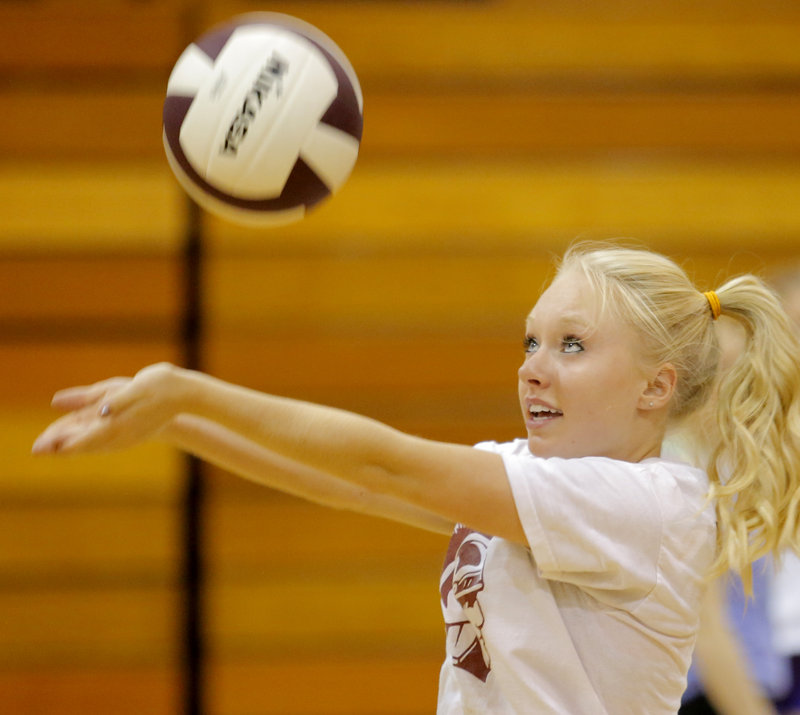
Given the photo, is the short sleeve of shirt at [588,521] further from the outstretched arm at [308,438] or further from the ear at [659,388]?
the ear at [659,388]

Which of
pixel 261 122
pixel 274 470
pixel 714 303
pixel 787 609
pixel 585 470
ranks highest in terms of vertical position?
pixel 261 122

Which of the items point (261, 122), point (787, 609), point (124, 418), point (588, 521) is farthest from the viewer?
point (787, 609)

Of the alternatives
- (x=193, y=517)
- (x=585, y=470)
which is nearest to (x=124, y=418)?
(x=585, y=470)

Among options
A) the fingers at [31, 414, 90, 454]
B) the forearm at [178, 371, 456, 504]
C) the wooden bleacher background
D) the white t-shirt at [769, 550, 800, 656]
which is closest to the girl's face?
the forearm at [178, 371, 456, 504]

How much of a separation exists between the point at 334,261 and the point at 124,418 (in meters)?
2.53

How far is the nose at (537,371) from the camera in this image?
164 centimetres

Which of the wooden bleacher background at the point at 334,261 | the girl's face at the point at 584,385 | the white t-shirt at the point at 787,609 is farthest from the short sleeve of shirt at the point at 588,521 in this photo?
the wooden bleacher background at the point at 334,261

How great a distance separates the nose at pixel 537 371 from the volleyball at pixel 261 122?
49 centimetres

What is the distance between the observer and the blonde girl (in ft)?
4.61

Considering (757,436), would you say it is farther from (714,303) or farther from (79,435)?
(79,435)

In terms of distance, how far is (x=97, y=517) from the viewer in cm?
372

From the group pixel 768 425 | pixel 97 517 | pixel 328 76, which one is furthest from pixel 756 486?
pixel 97 517

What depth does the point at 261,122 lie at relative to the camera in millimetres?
1717

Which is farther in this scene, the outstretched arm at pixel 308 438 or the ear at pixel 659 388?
the ear at pixel 659 388
